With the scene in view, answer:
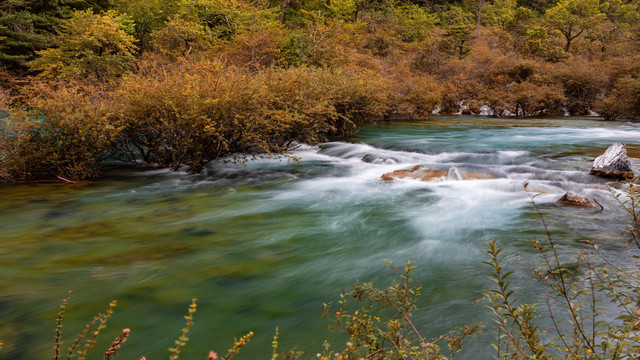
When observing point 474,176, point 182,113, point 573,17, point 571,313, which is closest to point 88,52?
point 182,113

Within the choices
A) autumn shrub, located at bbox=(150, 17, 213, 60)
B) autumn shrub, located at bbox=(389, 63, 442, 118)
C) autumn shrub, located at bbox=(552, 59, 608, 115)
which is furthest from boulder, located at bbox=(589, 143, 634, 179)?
autumn shrub, located at bbox=(150, 17, 213, 60)

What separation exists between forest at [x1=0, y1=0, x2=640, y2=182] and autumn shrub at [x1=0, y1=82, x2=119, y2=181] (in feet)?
0.10

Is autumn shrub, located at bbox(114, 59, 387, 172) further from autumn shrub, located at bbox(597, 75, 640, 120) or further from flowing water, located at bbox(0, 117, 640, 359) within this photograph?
autumn shrub, located at bbox(597, 75, 640, 120)

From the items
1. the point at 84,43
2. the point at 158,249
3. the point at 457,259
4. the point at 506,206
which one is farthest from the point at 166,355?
the point at 84,43

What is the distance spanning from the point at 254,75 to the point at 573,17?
113 feet

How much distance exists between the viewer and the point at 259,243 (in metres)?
5.05

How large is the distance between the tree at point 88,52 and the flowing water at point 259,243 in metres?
18.9

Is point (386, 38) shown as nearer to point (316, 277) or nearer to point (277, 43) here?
point (277, 43)

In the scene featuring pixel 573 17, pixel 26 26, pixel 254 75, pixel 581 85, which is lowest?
pixel 581 85

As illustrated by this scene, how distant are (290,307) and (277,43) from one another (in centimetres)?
2216

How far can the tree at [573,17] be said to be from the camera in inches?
1250

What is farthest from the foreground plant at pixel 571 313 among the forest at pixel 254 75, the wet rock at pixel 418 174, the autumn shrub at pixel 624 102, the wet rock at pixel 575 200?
the autumn shrub at pixel 624 102

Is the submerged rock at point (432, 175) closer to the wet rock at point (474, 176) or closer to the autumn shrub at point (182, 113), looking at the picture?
the wet rock at point (474, 176)

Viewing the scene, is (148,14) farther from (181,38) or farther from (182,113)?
(182,113)
